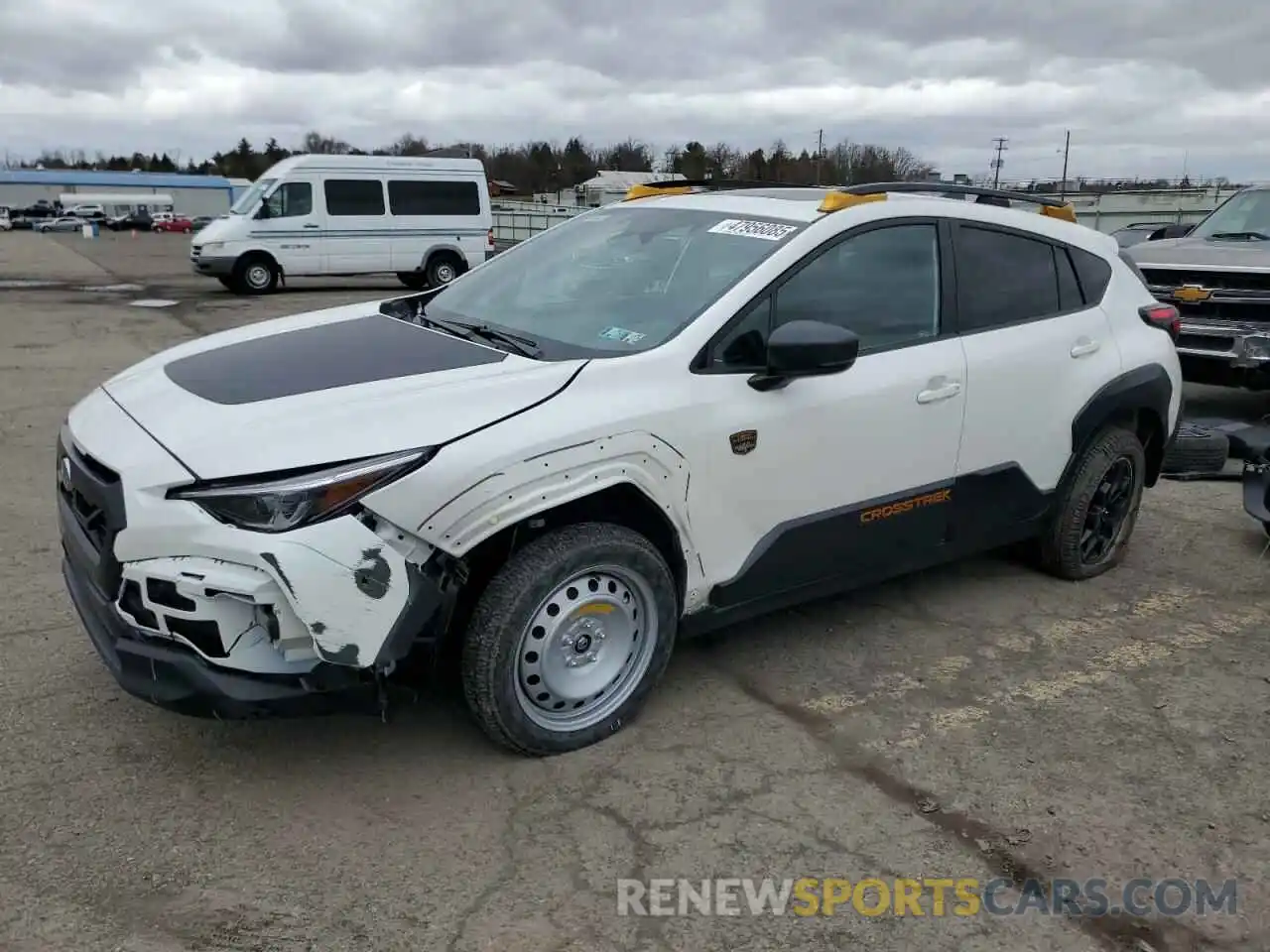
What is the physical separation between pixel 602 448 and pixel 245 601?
42.7 inches

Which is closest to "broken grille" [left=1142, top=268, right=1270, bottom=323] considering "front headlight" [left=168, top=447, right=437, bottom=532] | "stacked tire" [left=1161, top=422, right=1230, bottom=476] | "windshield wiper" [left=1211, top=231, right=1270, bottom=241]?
"windshield wiper" [left=1211, top=231, right=1270, bottom=241]

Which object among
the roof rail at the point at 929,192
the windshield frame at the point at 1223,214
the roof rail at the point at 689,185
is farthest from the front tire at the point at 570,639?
the windshield frame at the point at 1223,214

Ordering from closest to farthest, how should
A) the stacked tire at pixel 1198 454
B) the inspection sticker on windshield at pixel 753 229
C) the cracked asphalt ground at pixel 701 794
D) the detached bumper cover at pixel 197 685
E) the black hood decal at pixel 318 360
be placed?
the cracked asphalt ground at pixel 701 794, the detached bumper cover at pixel 197 685, the black hood decal at pixel 318 360, the inspection sticker on windshield at pixel 753 229, the stacked tire at pixel 1198 454

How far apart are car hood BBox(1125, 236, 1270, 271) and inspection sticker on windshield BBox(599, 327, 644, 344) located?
5.94m

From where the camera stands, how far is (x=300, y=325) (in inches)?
155

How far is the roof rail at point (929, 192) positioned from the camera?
3875mm

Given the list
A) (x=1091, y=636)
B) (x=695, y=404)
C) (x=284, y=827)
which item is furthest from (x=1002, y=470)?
(x=284, y=827)

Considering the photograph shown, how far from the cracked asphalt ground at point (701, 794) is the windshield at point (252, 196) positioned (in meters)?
15.8

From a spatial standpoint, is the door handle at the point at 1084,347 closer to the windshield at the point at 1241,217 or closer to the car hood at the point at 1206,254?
the car hood at the point at 1206,254

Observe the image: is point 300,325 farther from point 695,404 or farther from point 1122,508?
point 1122,508

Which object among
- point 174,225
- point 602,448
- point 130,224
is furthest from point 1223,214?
point 130,224

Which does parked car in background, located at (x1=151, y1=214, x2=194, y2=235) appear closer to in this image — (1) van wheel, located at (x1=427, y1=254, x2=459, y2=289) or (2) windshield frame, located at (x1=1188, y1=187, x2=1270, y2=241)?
(1) van wheel, located at (x1=427, y1=254, x2=459, y2=289)

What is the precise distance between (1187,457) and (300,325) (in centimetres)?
566

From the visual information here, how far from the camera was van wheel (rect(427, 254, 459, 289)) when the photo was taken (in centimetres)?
2048
